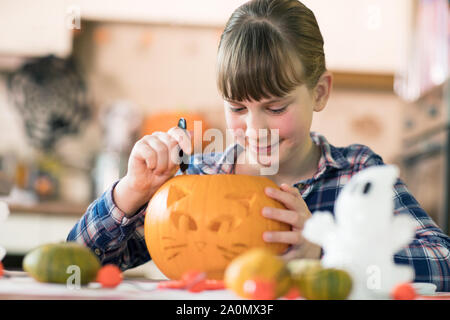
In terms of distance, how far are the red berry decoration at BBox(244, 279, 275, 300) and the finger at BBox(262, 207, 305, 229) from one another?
21 cm

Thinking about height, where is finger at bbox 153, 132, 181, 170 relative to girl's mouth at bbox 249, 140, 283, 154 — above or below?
below

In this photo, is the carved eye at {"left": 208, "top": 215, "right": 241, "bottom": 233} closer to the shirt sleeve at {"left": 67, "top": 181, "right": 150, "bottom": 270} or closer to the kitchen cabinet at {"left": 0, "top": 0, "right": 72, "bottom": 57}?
the shirt sleeve at {"left": 67, "top": 181, "right": 150, "bottom": 270}

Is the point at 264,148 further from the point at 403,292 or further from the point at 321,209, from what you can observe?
the point at 403,292

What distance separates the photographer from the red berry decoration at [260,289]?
44 centimetres

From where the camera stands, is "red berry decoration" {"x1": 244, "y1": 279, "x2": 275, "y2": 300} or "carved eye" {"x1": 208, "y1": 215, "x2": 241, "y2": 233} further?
"carved eye" {"x1": 208, "y1": 215, "x2": 241, "y2": 233}

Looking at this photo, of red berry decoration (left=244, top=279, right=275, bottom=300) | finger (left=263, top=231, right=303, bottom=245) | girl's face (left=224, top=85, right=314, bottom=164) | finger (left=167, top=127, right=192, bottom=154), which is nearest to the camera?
red berry decoration (left=244, top=279, right=275, bottom=300)

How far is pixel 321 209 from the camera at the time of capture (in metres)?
1.09

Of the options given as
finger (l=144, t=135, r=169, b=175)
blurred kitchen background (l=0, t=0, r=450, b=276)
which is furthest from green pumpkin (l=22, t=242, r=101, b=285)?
blurred kitchen background (l=0, t=0, r=450, b=276)

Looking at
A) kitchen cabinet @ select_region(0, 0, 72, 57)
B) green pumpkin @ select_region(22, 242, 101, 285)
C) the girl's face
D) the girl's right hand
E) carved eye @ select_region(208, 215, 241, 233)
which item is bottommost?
green pumpkin @ select_region(22, 242, 101, 285)

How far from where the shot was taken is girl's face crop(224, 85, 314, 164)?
0.85 metres

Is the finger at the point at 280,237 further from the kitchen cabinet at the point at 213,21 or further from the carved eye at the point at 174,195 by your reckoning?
the kitchen cabinet at the point at 213,21

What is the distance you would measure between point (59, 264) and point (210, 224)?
0.69 ft
